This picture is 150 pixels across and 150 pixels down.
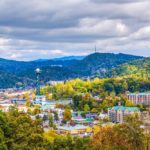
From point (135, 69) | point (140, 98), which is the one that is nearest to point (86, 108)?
point (140, 98)

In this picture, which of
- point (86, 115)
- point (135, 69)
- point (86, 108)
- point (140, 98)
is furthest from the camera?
point (135, 69)

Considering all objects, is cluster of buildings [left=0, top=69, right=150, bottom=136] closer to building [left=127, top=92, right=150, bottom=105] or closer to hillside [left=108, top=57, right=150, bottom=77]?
building [left=127, top=92, right=150, bottom=105]

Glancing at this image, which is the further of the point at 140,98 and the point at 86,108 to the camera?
the point at 140,98

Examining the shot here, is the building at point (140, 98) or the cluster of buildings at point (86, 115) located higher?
A: the building at point (140, 98)


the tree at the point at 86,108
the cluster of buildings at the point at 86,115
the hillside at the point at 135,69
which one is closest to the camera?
the cluster of buildings at the point at 86,115

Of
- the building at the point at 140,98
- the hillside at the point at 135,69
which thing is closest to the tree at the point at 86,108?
the building at the point at 140,98

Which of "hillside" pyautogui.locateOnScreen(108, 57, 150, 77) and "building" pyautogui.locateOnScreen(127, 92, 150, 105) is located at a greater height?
"hillside" pyautogui.locateOnScreen(108, 57, 150, 77)

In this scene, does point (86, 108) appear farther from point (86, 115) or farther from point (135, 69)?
point (135, 69)

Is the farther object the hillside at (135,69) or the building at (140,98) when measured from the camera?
the hillside at (135,69)

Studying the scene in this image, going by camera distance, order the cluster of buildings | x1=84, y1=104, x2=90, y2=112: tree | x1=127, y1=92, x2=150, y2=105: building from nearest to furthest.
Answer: the cluster of buildings → x1=84, y1=104, x2=90, y2=112: tree → x1=127, y1=92, x2=150, y2=105: building

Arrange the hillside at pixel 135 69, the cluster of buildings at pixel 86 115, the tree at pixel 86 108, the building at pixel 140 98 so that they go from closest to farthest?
the cluster of buildings at pixel 86 115 < the tree at pixel 86 108 < the building at pixel 140 98 < the hillside at pixel 135 69

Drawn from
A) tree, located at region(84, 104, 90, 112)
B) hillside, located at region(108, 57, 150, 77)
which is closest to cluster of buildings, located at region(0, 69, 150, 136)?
tree, located at region(84, 104, 90, 112)

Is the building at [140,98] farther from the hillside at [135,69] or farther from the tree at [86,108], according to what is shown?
the hillside at [135,69]

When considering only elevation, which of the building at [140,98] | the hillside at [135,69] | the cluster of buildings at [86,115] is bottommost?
the cluster of buildings at [86,115]
